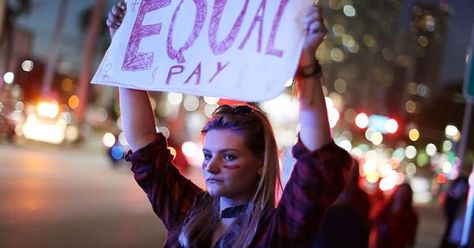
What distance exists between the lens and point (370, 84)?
47.2 metres

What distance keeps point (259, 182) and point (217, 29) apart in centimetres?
52

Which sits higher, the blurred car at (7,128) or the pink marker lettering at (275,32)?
the pink marker lettering at (275,32)

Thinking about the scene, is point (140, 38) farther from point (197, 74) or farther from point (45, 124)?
point (45, 124)

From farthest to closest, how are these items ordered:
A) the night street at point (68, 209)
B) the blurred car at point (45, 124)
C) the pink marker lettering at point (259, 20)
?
the blurred car at point (45, 124) < the night street at point (68, 209) < the pink marker lettering at point (259, 20)

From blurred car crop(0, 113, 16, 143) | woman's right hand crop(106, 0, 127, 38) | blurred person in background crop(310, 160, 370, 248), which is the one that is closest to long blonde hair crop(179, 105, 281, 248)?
woman's right hand crop(106, 0, 127, 38)

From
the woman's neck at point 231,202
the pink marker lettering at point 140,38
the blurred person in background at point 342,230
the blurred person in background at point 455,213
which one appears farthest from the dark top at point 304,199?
the blurred person in background at point 455,213

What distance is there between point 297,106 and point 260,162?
307mm

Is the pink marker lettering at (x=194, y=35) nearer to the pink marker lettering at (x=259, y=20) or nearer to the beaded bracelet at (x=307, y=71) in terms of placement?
the pink marker lettering at (x=259, y=20)

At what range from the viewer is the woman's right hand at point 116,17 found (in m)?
2.83

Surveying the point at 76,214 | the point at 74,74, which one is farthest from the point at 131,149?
the point at 74,74

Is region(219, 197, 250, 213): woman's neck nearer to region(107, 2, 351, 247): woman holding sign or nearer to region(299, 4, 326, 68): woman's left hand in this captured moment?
region(107, 2, 351, 247): woman holding sign

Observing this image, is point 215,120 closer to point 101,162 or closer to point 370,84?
point 101,162

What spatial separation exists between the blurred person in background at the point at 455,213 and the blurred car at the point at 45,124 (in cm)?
2134

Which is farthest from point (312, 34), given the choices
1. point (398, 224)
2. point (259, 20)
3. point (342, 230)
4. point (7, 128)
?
point (7, 128)
